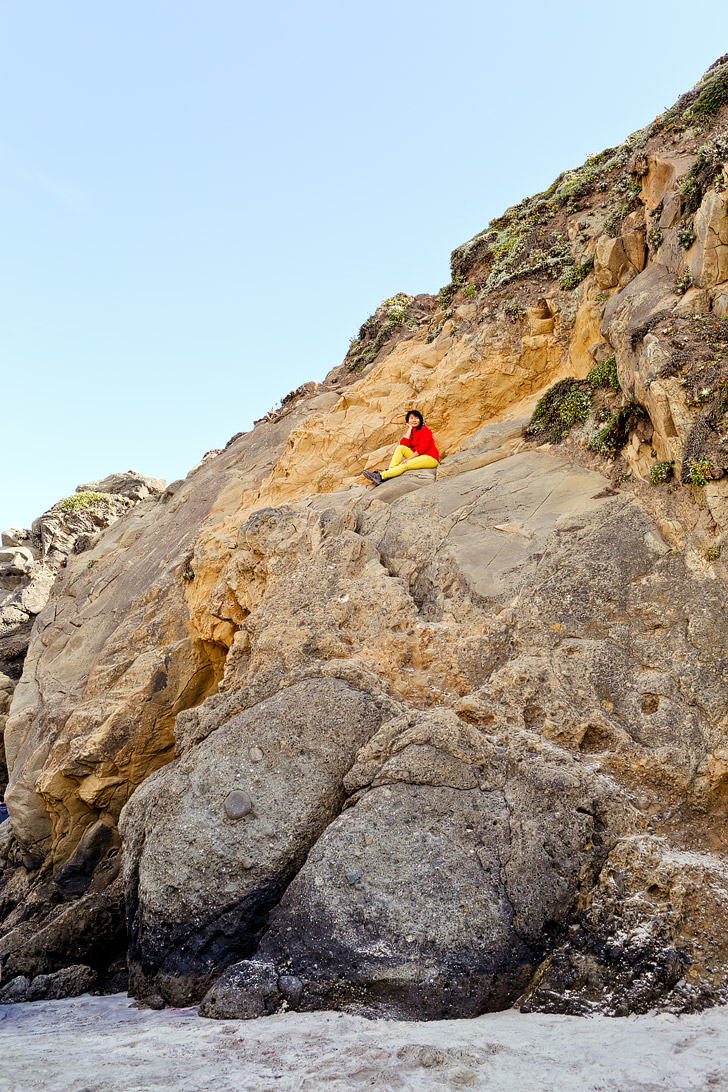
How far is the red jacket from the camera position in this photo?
43.7ft

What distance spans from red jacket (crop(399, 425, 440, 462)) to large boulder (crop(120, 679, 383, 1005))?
6.27m

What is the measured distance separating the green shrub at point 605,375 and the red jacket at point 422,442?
10.2ft

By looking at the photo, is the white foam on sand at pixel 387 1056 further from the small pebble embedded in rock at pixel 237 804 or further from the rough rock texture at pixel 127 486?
the rough rock texture at pixel 127 486

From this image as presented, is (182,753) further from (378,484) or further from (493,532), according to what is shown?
(378,484)

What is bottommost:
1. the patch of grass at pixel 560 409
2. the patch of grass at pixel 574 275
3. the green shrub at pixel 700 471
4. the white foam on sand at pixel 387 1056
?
the white foam on sand at pixel 387 1056

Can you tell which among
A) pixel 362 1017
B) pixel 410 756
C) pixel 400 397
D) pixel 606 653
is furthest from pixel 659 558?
pixel 400 397

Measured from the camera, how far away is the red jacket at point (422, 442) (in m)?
13.3

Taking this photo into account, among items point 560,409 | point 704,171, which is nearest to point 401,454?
point 560,409

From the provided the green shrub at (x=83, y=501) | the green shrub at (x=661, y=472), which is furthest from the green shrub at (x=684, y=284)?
the green shrub at (x=83, y=501)

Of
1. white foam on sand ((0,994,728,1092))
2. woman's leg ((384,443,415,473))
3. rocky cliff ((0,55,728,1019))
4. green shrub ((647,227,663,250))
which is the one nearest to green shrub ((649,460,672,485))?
rocky cliff ((0,55,728,1019))

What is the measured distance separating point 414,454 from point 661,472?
5309 mm

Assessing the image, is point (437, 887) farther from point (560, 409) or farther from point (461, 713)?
point (560, 409)

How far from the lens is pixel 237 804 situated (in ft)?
24.8

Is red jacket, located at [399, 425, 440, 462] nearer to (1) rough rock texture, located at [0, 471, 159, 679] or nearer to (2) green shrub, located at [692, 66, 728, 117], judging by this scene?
(2) green shrub, located at [692, 66, 728, 117]
